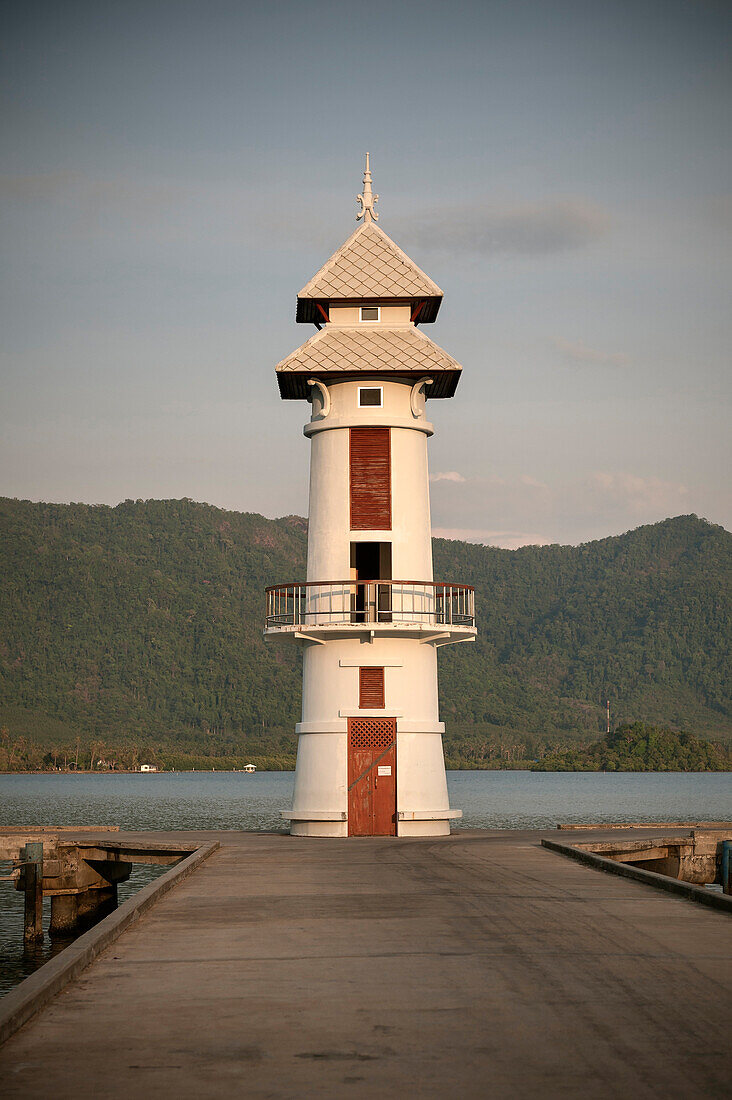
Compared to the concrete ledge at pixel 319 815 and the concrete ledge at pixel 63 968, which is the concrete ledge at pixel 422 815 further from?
the concrete ledge at pixel 63 968

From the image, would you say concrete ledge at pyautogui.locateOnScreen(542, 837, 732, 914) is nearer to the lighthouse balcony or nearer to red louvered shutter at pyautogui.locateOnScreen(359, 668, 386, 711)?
red louvered shutter at pyautogui.locateOnScreen(359, 668, 386, 711)

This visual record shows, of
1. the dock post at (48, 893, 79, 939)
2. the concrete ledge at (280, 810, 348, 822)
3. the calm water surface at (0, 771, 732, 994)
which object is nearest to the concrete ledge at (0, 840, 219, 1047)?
the calm water surface at (0, 771, 732, 994)

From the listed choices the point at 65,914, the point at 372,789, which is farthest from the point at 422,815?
the point at 65,914

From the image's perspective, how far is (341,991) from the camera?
925 centimetres

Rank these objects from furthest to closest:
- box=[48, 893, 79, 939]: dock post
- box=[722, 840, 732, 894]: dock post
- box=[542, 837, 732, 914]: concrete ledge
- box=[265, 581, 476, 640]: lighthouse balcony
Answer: box=[265, 581, 476, 640]: lighthouse balcony, box=[48, 893, 79, 939]: dock post, box=[722, 840, 732, 894]: dock post, box=[542, 837, 732, 914]: concrete ledge

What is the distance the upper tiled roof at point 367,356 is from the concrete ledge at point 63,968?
44.7 ft

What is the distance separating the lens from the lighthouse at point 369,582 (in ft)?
82.5

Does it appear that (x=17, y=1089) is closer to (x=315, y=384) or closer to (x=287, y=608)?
(x=287, y=608)

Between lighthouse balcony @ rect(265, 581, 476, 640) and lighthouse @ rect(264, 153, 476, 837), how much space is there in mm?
36

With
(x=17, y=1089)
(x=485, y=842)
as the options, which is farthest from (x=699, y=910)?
(x=485, y=842)

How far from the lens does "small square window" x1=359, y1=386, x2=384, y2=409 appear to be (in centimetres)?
2638

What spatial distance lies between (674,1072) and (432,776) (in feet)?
60.5

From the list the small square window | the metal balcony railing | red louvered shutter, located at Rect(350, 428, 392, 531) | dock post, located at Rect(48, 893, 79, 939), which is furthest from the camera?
the small square window

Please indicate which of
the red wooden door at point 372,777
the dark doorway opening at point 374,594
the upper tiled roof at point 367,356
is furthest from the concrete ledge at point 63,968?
the upper tiled roof at point 367,356
